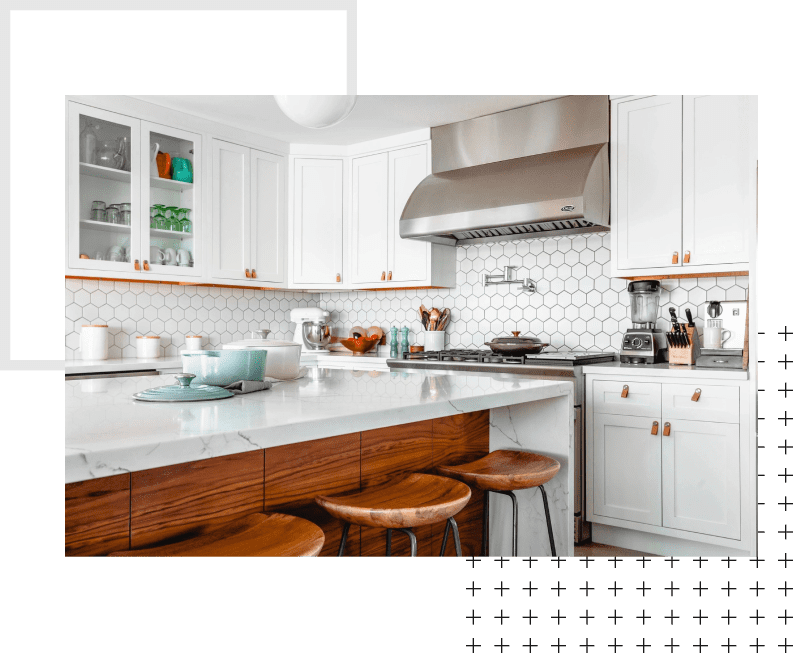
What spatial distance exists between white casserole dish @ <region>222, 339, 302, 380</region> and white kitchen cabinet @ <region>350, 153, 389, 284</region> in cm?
214

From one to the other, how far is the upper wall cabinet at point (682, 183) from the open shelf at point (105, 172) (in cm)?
249

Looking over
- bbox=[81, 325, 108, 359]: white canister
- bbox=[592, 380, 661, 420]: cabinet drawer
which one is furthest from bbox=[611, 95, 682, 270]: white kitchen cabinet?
bbox=[81, 325, 108, 359]: white canister

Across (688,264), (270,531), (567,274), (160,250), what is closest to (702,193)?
(688,264)

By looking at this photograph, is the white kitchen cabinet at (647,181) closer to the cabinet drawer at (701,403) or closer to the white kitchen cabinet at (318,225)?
the cabinet drawer at (701,403)

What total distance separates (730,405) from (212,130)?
3.06 meters

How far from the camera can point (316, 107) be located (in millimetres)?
1839

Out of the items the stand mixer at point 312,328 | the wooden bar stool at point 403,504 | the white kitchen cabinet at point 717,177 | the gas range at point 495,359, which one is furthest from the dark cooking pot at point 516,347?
the wooden bar stool at point 403,504

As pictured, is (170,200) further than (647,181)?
Yes

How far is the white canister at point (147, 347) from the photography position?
371cm

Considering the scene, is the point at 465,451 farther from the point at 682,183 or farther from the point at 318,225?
the point at 318,225

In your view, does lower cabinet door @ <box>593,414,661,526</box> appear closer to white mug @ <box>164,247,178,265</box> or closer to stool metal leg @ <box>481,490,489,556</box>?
stool metal leg @ <box>481,490,489,556</box>

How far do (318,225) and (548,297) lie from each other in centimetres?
154

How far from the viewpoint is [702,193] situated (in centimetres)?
292

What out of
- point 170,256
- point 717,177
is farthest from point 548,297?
point 170,256
